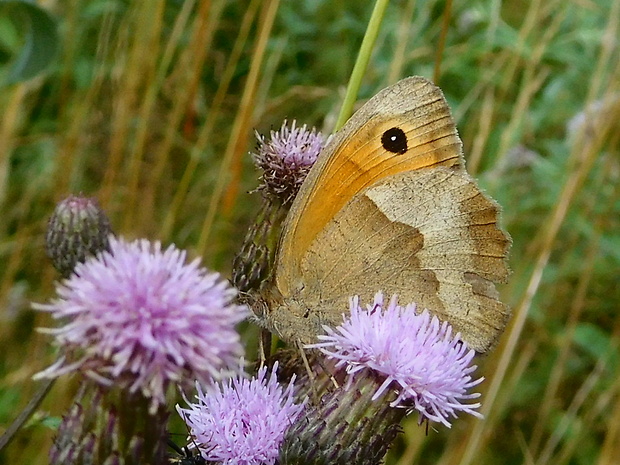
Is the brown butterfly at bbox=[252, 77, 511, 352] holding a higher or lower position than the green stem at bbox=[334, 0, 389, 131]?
lower

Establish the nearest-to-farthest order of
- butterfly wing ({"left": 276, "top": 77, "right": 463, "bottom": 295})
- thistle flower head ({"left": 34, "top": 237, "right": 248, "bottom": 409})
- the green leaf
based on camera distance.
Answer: thistle flower head ({"left": 34, "top": 237, "right": 248, "bottom": 409}), butterfly wing ({"left": 276, "top": 77, "right": 463, "bottom": 295}), the green leaf

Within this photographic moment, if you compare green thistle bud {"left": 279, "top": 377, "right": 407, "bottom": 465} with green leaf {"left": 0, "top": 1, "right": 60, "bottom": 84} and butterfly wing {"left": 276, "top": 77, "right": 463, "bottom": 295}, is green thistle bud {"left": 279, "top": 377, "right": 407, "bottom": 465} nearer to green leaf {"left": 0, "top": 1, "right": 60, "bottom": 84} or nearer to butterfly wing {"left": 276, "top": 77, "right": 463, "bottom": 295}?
butterfly wing {"left": 276, "top": 77, "right": 463, "bottom": 295}

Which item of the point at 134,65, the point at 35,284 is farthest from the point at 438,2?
the point at 35,284

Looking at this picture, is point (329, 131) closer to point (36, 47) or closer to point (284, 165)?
point (284, 165)

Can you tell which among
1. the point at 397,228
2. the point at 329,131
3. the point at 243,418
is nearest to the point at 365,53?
the point at 397,228

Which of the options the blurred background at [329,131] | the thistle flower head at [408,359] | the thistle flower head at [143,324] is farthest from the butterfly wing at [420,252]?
the blurred background at [329,131]

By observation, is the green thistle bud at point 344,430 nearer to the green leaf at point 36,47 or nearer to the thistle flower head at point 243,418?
the thistle flower head at point 243,418

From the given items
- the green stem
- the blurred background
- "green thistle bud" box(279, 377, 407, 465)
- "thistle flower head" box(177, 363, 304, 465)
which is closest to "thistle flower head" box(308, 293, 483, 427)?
"green thistle bud" box(279, 377, 407, 465)
